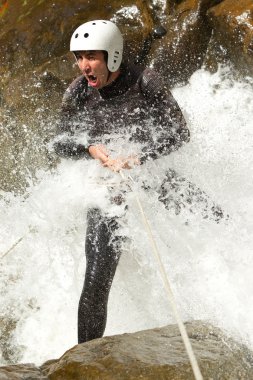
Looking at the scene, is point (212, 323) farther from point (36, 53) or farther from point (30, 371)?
point (36, 53)

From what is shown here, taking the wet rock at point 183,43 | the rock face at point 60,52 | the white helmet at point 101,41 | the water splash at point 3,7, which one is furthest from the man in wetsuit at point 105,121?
the water splash at point 3,7

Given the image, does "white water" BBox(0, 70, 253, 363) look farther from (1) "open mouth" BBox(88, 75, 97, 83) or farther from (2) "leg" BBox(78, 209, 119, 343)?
(1) "open mouth" BBox(88, 75, 97, 83)

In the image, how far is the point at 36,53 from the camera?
21.8 ft

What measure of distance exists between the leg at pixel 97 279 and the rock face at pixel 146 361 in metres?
0.60

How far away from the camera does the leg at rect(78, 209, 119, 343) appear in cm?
321

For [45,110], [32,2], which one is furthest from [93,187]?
[32,2]

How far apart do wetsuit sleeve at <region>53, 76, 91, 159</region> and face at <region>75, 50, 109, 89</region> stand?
278 millimetres

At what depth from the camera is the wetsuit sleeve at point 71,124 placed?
3.75 m

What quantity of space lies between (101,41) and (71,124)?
75 centimetres

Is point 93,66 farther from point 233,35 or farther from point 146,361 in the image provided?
point 233,35

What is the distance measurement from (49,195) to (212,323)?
2.63m

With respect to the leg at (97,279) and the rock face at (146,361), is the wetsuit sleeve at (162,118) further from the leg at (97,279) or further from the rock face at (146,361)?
the rock face at (146,361)

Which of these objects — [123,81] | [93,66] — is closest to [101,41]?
[93,66]

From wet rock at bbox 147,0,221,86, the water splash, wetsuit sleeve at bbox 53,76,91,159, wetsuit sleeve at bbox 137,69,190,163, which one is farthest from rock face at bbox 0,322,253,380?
the water splash
